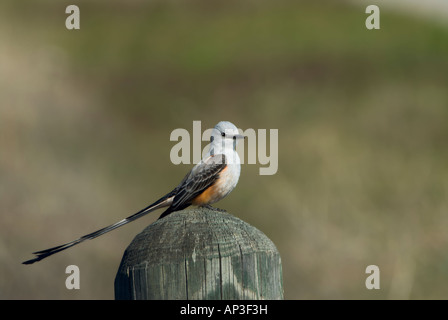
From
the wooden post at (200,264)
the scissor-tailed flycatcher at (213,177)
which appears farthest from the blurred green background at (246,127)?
the wooden post at (200,264)

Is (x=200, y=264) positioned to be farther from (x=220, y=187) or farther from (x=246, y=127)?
(x=246, y=127)

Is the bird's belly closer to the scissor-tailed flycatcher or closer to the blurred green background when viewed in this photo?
the scissor-tailed flycatcher

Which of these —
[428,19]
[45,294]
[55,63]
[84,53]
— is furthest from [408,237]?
[428,19]

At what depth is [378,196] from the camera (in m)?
11.2

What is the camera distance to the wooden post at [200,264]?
2.92m

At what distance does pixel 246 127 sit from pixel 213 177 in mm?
8807

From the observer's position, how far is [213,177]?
5.29m

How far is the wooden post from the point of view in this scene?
9.57 feet

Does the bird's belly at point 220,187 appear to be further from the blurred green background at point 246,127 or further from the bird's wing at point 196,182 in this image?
the blurred green background at point 246,127

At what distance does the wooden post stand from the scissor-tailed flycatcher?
1.98m

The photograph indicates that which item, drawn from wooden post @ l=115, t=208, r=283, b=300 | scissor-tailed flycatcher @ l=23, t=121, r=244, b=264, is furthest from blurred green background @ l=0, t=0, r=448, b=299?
wooden post @ l=115, t=208, r=283, b=300

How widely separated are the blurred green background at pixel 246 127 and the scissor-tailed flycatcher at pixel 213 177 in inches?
148

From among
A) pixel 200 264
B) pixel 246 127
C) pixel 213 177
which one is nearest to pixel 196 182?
pixel 213 177

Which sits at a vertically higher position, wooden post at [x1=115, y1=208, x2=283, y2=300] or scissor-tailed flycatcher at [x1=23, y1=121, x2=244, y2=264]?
scissor-tailed flycatcher at [x1=23, y1=121, x2=244, y2=264]
